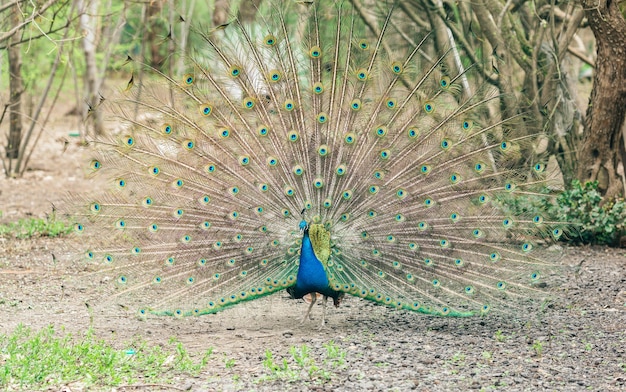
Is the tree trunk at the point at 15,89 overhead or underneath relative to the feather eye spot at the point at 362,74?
overhead

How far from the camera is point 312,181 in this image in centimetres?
645

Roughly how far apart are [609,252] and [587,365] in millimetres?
3985

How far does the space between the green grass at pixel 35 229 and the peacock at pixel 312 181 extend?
159 inches

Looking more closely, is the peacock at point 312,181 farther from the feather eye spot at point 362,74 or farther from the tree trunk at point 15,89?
the tree trunk at point 15,89

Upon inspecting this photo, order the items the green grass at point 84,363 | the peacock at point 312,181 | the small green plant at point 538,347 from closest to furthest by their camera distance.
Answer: the green grass at point 84,363, the small green plant at point 538,347, the peacock at point 312,181

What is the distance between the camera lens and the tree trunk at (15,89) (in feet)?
37.7

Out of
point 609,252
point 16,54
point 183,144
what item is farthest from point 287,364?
point 16,54

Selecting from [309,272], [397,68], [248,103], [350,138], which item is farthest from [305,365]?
[397,68]

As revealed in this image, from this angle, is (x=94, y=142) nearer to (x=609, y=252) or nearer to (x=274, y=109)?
(x=274, y=109)

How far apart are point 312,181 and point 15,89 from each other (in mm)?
7759

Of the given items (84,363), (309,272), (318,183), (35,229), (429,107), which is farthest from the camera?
(35,229)

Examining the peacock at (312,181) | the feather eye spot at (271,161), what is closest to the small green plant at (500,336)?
the peacock at (312,181)

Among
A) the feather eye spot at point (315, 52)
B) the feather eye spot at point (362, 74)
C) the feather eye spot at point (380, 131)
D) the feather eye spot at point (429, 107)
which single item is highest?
the feather eye spot at point (315, 52)

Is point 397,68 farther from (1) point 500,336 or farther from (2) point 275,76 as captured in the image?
(1) point 500,336
